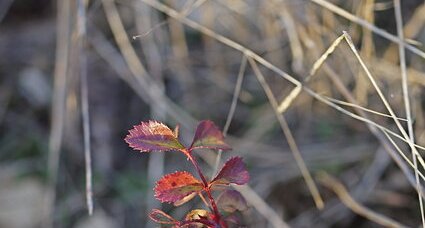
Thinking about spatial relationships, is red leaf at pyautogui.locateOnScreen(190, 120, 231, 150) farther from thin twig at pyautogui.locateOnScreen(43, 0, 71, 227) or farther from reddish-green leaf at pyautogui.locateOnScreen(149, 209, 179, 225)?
thin twig at pyautogui.locateOnScreen(43, 0, 71, 227)

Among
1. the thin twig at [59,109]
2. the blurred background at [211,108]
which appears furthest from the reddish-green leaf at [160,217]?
the thin twig at [59,109]

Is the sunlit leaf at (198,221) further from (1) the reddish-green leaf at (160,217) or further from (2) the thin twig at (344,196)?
(2) the thin twig at (344,196)

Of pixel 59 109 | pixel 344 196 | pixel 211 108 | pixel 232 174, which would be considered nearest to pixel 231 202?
pixel 232 174

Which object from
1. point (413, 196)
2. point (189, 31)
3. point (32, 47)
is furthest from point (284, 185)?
point (32, 47)

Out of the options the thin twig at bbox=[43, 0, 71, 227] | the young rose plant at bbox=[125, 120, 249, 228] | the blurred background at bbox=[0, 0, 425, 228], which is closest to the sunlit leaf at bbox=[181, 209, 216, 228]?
the young rose plant at bbox=[125, 120, 249, 228]

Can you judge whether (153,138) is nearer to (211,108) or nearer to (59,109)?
(59,109)

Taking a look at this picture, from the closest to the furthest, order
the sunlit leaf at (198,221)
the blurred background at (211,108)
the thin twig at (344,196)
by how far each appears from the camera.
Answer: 1. the sunlit leaf at (198,221)
2. the thin twig at (344,196)
3. the blurred background at (211,108)

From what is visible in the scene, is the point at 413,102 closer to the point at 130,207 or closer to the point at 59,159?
the point at 130,207
